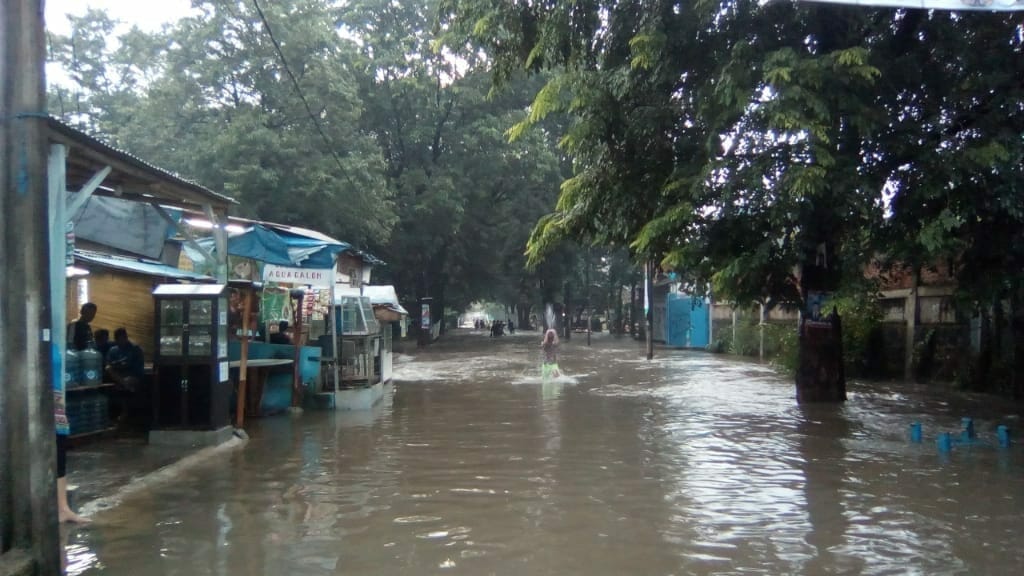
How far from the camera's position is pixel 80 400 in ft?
33.4

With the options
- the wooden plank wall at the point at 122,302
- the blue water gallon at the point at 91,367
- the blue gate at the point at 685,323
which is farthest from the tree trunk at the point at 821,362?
the blue gate at the point at 685,323

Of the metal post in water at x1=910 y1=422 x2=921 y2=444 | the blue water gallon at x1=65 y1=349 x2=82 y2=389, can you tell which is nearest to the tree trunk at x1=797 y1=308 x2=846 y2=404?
the metal post in water at x1=910 y1=422 x2=921 y2=444

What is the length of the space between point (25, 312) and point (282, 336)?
34.9ft

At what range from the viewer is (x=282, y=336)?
15297 mm

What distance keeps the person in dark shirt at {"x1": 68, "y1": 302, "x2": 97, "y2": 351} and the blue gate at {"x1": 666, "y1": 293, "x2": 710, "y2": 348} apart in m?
26.7

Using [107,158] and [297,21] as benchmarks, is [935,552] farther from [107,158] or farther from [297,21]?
[297,21]

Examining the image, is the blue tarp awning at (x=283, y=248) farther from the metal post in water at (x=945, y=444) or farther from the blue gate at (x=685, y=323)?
the blue gate at (x=685, y=323)

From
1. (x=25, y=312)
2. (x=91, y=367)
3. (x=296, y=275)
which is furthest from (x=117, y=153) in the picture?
(x=296, y=275)

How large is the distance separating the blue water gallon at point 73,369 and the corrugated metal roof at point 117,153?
8.30 ft

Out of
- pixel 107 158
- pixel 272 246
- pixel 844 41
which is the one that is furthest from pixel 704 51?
pixel 107 158

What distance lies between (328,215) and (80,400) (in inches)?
608

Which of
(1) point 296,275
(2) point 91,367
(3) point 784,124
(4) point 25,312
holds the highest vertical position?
(3) point 784,124

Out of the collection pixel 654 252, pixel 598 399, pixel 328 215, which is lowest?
pixel 598 399

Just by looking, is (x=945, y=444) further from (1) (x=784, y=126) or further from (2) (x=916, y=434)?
(1) (x=784, y=126)
